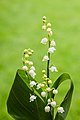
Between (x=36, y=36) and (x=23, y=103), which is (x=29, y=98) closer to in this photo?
(x=23, y=103)

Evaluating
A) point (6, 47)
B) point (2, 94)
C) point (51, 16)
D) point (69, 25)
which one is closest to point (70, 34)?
point (69, 25)

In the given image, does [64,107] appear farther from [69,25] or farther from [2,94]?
[69,25]

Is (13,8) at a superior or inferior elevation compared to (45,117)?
superior

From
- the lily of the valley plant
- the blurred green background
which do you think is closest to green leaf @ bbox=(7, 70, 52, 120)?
the lily of the valley plant

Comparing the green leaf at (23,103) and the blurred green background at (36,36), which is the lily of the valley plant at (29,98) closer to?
the green leaf at (23,103)

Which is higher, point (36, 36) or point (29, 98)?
point (36, 36)

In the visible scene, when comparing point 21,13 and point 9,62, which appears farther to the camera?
point 21,13

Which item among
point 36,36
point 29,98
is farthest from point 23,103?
point 36,36

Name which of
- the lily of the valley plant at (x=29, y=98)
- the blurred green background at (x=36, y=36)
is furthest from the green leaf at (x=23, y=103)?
the blurred green background at (x=36, y=36)
